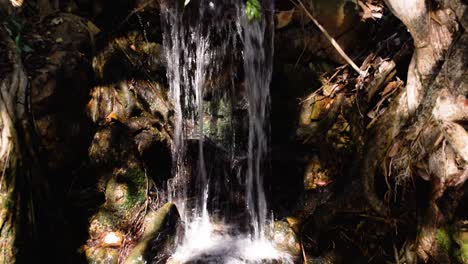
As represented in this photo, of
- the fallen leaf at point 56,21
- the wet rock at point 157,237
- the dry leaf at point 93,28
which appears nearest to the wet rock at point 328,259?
the wet rock at point 157,237

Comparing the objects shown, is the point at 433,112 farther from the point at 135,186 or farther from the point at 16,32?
the point at 16,32

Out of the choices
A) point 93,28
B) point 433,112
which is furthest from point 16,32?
point 433,112

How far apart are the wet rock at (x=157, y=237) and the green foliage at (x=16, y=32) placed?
7.36 ft

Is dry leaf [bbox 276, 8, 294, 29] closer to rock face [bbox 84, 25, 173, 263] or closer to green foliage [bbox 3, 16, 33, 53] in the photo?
rock face [bbox 84, 25, 173, 263]

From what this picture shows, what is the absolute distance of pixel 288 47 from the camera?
17.9ft

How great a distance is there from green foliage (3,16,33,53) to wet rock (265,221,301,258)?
329cm

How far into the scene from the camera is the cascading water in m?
5.25

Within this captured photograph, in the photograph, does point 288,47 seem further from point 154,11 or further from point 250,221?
point 250,221

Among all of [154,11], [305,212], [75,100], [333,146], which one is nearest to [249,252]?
[305,212]

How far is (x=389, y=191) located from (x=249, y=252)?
5.66 feet

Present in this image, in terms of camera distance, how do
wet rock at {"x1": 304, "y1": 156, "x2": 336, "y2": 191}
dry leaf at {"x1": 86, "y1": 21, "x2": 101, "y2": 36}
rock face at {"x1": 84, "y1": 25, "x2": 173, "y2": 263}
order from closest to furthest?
rock face at {"x1": 84, "y1": 25, "x2": 173, "y2": 263}, wet rock at {"x1": 304, "y1": 156, "x2": 336, "y2": 191}, dry leaf at {"x1": 86, "y1": 21, "x2": 101, "y2": 36}

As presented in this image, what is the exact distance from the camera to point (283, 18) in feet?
17.5

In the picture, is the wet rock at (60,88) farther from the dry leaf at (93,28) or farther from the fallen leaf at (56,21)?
the dry leaf at (93,28)

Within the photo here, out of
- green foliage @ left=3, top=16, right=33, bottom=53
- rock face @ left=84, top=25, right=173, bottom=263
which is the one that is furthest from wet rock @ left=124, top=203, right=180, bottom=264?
green foliage @ left=3, top=16, right=33, bottom=53
